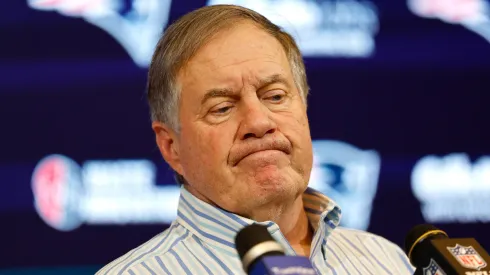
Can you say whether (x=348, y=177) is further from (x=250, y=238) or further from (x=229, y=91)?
(x=250, y=238)

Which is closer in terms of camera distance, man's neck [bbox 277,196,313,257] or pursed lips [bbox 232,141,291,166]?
pursed lips [bbox 232,141,291,166]

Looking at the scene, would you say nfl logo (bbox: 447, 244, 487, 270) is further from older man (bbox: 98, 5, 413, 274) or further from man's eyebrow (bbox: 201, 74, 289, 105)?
man's eyebrow (bbox: 201, 74, 289, 105)

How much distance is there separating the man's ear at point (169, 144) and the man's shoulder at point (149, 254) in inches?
6.3

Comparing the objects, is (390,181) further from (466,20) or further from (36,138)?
(36,138)

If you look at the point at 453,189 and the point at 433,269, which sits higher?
the point at 433,269

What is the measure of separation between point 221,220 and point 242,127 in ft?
0.75

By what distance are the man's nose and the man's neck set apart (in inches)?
8.9

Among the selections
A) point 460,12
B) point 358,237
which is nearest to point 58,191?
point 358,237

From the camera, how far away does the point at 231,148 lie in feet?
6.29

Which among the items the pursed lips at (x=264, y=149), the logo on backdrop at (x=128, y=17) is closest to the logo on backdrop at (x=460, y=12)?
the logo on backdrop at (x=128, y=17)

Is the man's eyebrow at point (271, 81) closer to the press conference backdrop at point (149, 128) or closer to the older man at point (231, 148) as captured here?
the older man at point (231, 148)

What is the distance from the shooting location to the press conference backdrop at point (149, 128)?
3100mm

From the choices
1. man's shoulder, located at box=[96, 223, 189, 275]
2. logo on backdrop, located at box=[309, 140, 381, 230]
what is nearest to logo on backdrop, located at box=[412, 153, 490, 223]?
logo on backdrop, located at box=[309, 140, 381, 230]

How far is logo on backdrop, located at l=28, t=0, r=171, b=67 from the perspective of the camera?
10.3 ft
